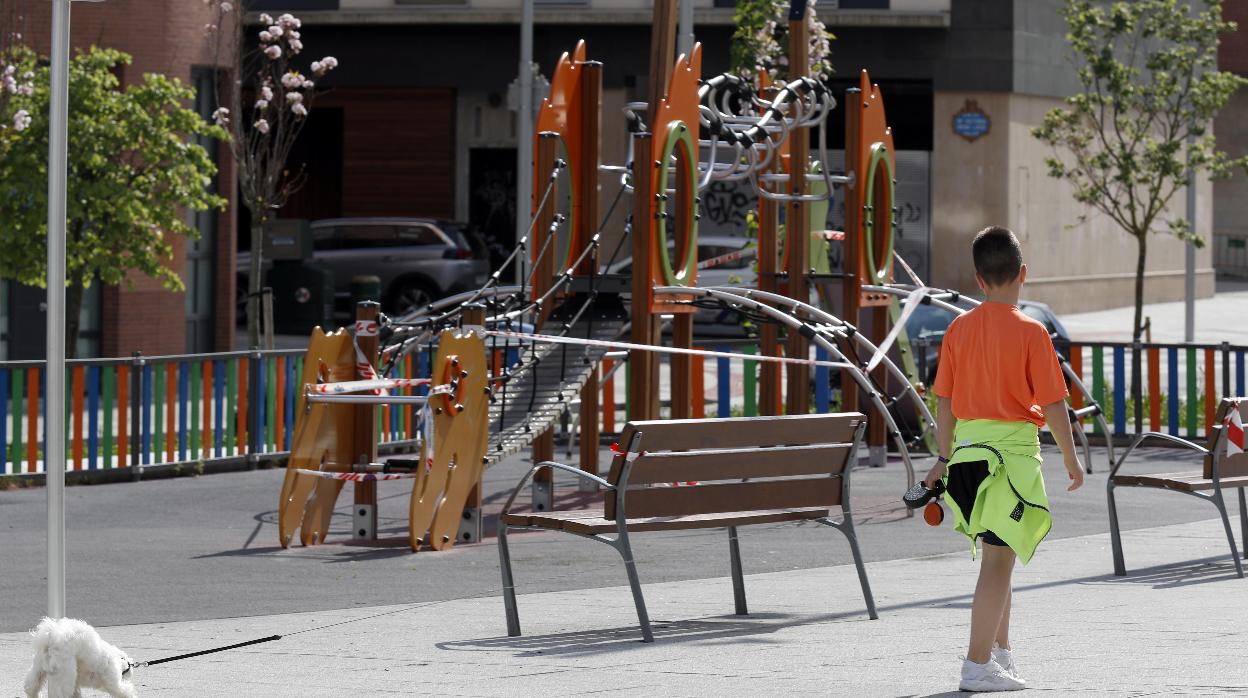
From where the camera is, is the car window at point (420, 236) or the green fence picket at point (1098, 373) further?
the car window at point (420, 236)

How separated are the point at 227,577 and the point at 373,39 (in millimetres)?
28404

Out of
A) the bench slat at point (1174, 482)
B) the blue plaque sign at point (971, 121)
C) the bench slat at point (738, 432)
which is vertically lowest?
the bench slat at point (1174, 482)

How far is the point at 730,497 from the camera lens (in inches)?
348

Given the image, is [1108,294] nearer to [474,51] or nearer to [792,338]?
[474,51]

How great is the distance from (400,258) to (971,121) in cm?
1016

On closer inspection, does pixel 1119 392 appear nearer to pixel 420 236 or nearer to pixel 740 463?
pixel 740 463

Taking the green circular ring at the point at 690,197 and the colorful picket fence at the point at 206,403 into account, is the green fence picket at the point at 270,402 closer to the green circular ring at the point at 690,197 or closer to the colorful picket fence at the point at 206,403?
the colorful picket fence at the point at 206,403

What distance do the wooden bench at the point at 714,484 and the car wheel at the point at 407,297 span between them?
2440cm

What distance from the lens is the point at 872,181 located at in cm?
1702

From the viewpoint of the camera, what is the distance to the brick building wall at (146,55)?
22156 mm

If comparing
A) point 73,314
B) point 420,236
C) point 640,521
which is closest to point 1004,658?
point 640,521

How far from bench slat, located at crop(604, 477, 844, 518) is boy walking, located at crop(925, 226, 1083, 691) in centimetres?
166

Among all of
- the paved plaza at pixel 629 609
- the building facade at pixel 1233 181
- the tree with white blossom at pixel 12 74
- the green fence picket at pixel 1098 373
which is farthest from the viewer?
the building facade at pixel 1233 181

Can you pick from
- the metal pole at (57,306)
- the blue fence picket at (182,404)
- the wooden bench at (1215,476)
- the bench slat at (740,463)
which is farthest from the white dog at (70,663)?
the blue fence picket at (182,404)
